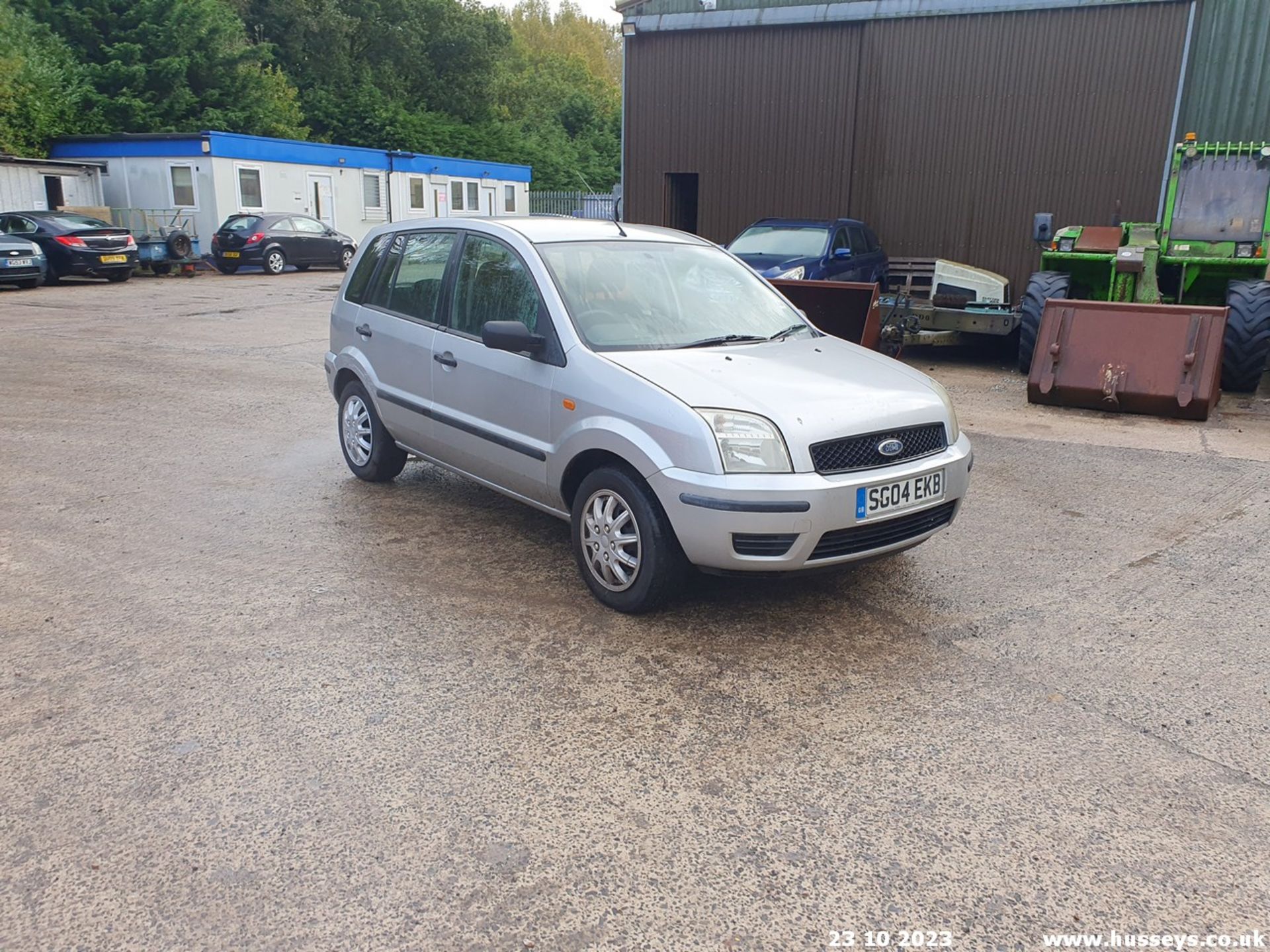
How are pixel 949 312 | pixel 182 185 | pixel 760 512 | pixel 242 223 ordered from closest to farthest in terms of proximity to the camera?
pixel 760 512, pixel 949 312, pixel 242 223, pixel 182 185

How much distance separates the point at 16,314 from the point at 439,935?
16.9 m

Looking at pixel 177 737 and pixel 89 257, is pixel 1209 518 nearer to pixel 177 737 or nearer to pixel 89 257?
pixel 177 737

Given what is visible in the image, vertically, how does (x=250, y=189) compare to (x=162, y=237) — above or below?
above

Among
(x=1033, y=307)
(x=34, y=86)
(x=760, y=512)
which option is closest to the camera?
(x=760, y=512)

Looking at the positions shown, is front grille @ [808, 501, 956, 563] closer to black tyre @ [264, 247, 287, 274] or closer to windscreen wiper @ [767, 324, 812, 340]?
windscreen wiper @ [767, 324, 812, 340]

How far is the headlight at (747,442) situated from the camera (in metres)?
4.08

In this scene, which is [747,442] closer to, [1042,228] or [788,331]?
[788,331]

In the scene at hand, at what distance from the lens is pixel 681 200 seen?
62.1 ft

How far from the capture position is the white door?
31.5 m

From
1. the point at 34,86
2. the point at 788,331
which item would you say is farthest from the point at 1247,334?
the point at 34,86

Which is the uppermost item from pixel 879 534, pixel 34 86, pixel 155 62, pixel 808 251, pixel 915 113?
pixel 155 62

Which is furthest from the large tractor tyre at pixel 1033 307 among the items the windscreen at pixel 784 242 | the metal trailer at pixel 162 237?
the metal trailer at pixel 162 237

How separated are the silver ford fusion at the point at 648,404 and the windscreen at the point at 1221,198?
24.4 feet

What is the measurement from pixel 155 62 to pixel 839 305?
1318 inches
